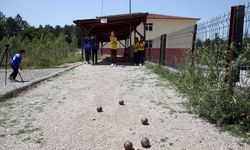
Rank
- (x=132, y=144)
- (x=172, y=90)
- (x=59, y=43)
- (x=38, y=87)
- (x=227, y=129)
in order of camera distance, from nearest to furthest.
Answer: (x=132, y=144) < (x=227, y=129) < (x=172, y=90) < (x=38, y=87) < (x=59, y=43)

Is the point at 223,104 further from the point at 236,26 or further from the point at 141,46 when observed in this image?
the point at 141,46

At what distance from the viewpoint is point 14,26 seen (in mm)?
156500

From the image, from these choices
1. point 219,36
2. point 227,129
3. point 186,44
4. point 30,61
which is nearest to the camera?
point 227,129

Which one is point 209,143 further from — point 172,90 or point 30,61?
point 30,61

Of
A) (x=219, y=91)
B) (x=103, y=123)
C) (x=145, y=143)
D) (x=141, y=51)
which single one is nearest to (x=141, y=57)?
(x=141, y=51)

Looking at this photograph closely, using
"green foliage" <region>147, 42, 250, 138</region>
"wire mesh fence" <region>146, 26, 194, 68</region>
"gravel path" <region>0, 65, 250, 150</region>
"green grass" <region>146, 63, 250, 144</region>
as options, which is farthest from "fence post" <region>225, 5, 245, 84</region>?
"wire mesh fence" <region>146, 26, 194, 68</region>

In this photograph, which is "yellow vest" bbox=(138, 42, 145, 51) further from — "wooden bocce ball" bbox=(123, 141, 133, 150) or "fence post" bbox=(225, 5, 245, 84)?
"wooden bocce ball" bbox=(123, 141, 133, 150)

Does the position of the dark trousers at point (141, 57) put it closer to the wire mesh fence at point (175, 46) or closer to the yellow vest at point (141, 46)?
the yellow vest at point (141, 46)

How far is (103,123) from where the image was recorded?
6719 mm

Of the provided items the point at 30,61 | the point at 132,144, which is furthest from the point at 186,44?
the point at 30,61

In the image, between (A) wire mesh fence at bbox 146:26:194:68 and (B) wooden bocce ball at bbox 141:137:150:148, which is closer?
(B) wooden bocce ball at bbox 141:137:150:148

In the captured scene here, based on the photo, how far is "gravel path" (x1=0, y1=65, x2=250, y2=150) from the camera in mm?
5531

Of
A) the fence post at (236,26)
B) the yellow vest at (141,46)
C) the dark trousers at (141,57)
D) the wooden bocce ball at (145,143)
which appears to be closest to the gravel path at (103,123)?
the wooden bocce ball at (145,143)

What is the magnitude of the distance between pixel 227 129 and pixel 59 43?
31.0 m
